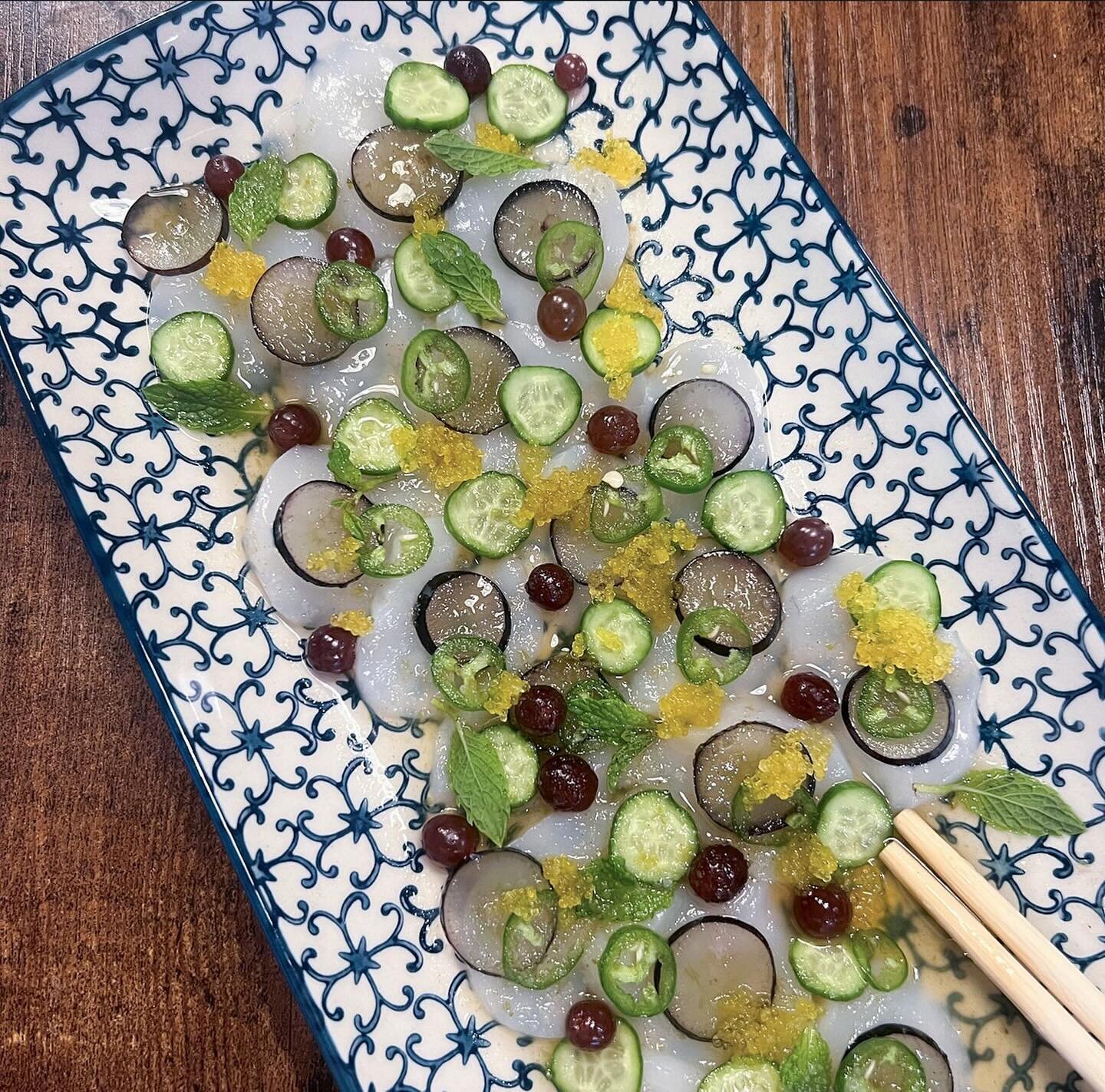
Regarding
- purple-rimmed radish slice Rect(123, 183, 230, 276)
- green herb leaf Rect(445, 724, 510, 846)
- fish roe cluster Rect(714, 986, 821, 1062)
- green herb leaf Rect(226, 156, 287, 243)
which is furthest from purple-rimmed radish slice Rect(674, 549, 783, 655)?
purple-rimmed radish slice Rect(123, 183, 230, 276)

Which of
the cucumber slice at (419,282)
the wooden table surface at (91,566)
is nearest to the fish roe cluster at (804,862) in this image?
the wooden table surface at (91,566)

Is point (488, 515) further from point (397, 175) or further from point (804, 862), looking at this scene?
point (804, 862)

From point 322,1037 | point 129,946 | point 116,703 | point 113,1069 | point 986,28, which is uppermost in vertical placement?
point 986,28

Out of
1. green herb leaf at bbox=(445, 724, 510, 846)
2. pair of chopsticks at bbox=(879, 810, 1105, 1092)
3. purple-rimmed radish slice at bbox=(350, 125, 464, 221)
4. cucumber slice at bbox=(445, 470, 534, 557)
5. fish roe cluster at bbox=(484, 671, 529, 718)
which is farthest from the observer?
purple-rimmed radish slice at bbox=(350, 125, 464, 221)

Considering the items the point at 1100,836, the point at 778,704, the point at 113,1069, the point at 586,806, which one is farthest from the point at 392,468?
the point at 1100,836

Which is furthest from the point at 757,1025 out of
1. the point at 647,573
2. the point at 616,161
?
the point at 616,161

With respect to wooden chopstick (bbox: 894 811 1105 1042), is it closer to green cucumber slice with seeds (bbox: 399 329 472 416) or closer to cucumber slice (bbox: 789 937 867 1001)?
cucumber slice (bbox: 789 937 867 1001)

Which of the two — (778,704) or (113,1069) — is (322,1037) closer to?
(113,1069)
